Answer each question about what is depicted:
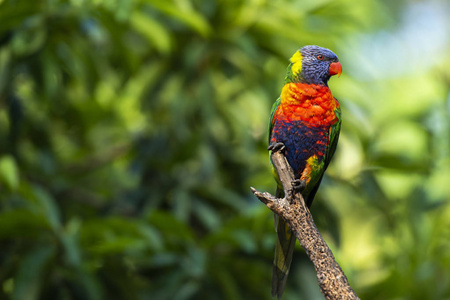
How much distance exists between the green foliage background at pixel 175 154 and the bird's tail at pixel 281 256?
3.56 feet

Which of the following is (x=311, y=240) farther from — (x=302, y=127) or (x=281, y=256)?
(x=302, y=127)

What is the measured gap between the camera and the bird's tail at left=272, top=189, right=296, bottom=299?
130 centimetres

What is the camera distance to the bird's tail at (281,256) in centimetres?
130

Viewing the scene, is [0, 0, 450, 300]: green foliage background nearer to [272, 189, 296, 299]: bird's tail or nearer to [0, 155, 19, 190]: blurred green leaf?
[0, 155, 19, 190]: blurred green leaf

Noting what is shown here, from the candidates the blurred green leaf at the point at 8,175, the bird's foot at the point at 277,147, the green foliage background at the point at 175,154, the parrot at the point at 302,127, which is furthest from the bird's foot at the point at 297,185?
the blurred green leaf at the point at 8,175

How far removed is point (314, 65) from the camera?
1331 mm

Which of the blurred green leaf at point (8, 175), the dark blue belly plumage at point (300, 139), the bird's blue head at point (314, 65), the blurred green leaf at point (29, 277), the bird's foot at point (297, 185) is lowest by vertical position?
the blurred green leaf at point (29, 277)

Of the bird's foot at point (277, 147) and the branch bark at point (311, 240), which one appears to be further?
the bird's foot at point (277, 147)

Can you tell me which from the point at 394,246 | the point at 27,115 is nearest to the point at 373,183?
the point at 394,246

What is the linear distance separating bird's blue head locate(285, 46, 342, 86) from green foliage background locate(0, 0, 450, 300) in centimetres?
133

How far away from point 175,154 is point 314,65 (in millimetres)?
1906

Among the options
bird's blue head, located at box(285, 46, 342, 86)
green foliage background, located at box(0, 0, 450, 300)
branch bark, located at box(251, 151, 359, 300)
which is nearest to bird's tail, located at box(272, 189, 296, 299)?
branch bark, located at box(251, 151, 359, 300)

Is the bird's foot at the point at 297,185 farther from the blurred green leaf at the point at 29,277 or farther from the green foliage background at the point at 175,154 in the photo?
the blurred green leaf at the point at 29,277

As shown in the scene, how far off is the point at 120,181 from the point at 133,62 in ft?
2.82
